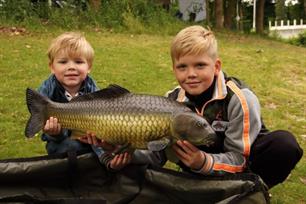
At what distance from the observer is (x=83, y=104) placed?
91.9 inches

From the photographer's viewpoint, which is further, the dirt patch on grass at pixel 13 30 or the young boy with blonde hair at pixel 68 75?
the dirt patch on grass at pixel 13 30

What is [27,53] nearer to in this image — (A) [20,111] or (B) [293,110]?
(A) [20,111]

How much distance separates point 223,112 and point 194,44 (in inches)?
14.6

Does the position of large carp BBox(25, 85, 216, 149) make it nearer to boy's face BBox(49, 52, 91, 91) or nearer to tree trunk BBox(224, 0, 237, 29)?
boy's face BBox(49, 52, 91, 91)

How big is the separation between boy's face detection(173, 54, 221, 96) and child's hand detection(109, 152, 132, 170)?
48 cm

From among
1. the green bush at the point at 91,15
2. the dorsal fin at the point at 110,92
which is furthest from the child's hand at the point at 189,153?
the green bush at the point at 91,15

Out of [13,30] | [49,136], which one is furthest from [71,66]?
[13,30]

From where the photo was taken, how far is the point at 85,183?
2943 mm

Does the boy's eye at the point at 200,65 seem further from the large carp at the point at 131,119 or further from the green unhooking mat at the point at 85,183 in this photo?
the green unhooking mat at the point at 85,183

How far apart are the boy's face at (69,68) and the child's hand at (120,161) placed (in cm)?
56

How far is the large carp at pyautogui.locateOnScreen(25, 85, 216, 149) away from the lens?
1981 millimetres

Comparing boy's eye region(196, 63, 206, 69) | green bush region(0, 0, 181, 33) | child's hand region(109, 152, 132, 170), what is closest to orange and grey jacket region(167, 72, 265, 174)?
boy's eye region(196, 63, 206, 69)

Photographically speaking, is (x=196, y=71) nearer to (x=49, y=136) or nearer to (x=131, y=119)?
(x=131, y=119)

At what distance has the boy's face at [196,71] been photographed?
7.75 ft
